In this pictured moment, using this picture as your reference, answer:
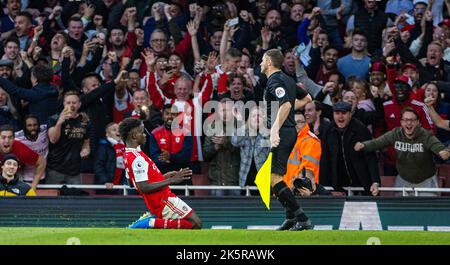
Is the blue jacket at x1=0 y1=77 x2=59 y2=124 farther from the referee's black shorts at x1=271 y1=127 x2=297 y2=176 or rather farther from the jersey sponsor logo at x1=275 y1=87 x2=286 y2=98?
the jersey sponsor logo at x1=275 y1=87 x2=286 y2=98

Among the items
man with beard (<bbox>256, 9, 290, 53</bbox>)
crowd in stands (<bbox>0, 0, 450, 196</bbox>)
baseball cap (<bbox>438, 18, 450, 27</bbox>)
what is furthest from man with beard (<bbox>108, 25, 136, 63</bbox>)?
baseball cap (<bbox>438, 18, 450, 27</bbox>)

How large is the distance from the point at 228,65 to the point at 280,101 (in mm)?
4994

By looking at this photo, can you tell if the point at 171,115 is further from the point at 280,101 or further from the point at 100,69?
the point at 280,101

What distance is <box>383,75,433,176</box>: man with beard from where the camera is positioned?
18.4 metres

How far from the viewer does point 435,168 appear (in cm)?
1767

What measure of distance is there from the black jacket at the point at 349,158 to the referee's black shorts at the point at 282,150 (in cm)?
339

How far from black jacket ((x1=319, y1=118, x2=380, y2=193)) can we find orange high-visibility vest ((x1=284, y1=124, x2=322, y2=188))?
650mm

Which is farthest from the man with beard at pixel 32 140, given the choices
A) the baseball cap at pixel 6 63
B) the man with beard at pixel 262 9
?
the man with beard at pixel 262 9

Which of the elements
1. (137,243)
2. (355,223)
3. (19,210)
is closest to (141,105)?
(19,210)

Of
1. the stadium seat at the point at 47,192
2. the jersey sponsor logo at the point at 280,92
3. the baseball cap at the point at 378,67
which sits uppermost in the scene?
the baseball cap at the point at 378,67

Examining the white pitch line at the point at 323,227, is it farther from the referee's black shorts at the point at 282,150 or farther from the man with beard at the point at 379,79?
the man with beard at the point at 379,79

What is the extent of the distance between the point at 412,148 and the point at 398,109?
1151 millimetres

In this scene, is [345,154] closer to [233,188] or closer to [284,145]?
[233,188]

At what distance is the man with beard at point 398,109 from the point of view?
18.4 m
